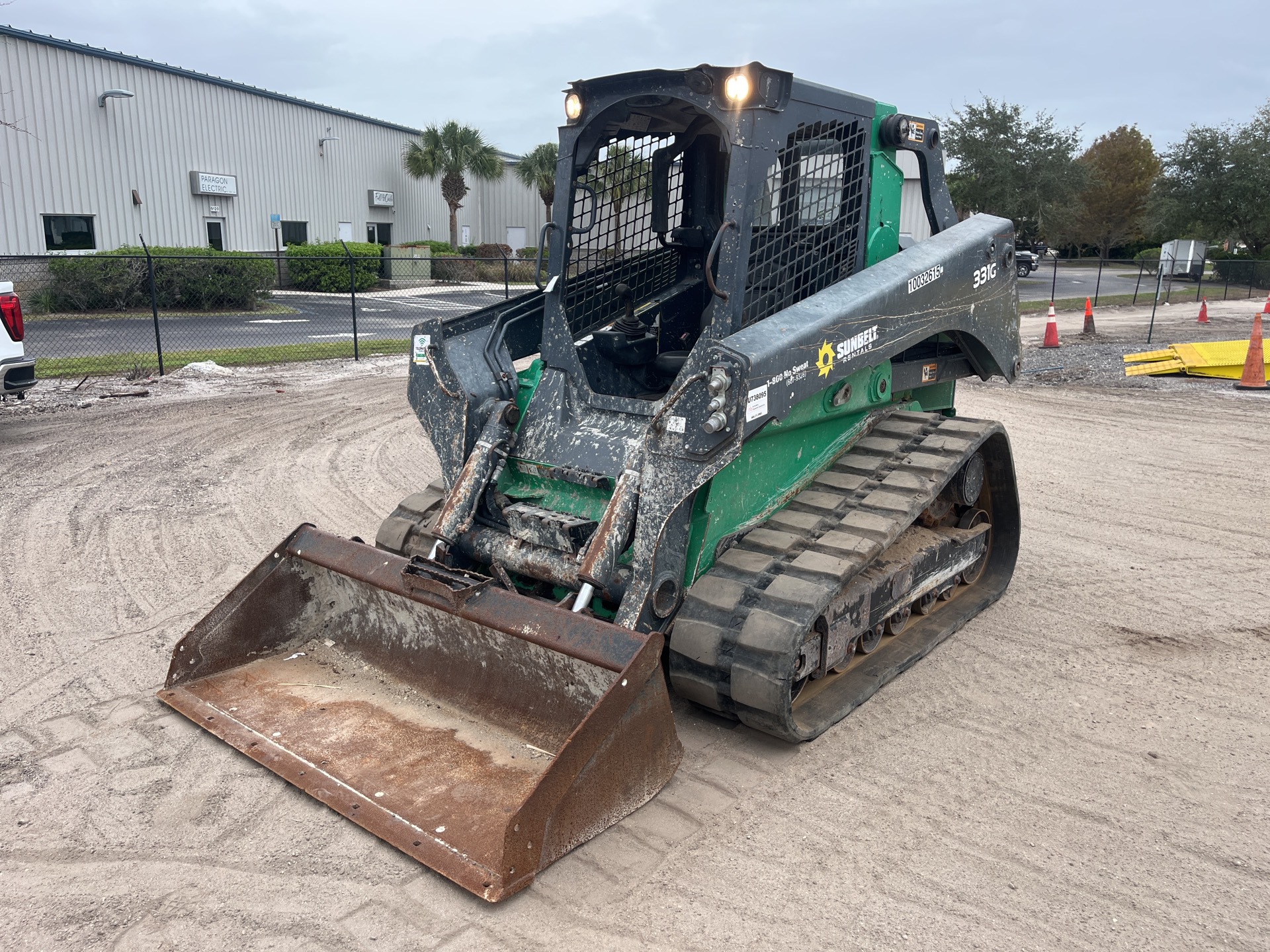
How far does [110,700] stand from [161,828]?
1119mm

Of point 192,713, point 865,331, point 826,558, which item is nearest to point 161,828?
point 192,713

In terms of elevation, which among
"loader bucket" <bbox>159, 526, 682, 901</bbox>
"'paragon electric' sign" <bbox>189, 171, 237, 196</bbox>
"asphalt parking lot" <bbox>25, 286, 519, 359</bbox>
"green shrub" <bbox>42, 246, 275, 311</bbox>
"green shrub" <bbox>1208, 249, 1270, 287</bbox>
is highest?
"'paragon electric' sign" <bbox>189, 171, 237, 196</bbox>

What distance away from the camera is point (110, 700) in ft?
13.8

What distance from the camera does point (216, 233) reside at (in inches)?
1181

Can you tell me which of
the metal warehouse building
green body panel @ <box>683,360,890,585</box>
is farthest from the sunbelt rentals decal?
the metal warehouse building

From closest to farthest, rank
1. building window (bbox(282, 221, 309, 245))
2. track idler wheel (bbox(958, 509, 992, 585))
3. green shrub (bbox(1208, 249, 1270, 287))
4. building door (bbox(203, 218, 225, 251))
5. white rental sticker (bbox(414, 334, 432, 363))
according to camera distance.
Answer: white rental sticker (bbox(414, 334, 432, 363))
track idler wheel (bbox(958, 509, 992, 585))
building door (bbox(203, 218, 225, 251))
green shrub (bbox(1208, 249, 1270, 287))
building window (bbox(282, 221, 309, 245))

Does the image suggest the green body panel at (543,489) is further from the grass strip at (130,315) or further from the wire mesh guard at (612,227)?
the grass strip at (130,315)

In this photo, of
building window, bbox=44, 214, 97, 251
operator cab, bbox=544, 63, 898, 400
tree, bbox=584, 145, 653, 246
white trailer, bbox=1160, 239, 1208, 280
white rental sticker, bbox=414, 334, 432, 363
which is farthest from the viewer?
white trailer, bbox=1160, 239, 1208, 280

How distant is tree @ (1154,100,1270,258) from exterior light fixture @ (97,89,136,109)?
37.4 meters

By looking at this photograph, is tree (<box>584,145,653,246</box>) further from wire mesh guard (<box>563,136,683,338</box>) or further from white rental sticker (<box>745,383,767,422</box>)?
white rental sticker (<box>745,383,767,422</box>)

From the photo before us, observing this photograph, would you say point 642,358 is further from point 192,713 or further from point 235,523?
point 235,523

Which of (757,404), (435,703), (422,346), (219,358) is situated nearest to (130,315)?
(219,358)

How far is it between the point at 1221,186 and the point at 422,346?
42.7 metres

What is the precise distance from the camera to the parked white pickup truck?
28.7ft
